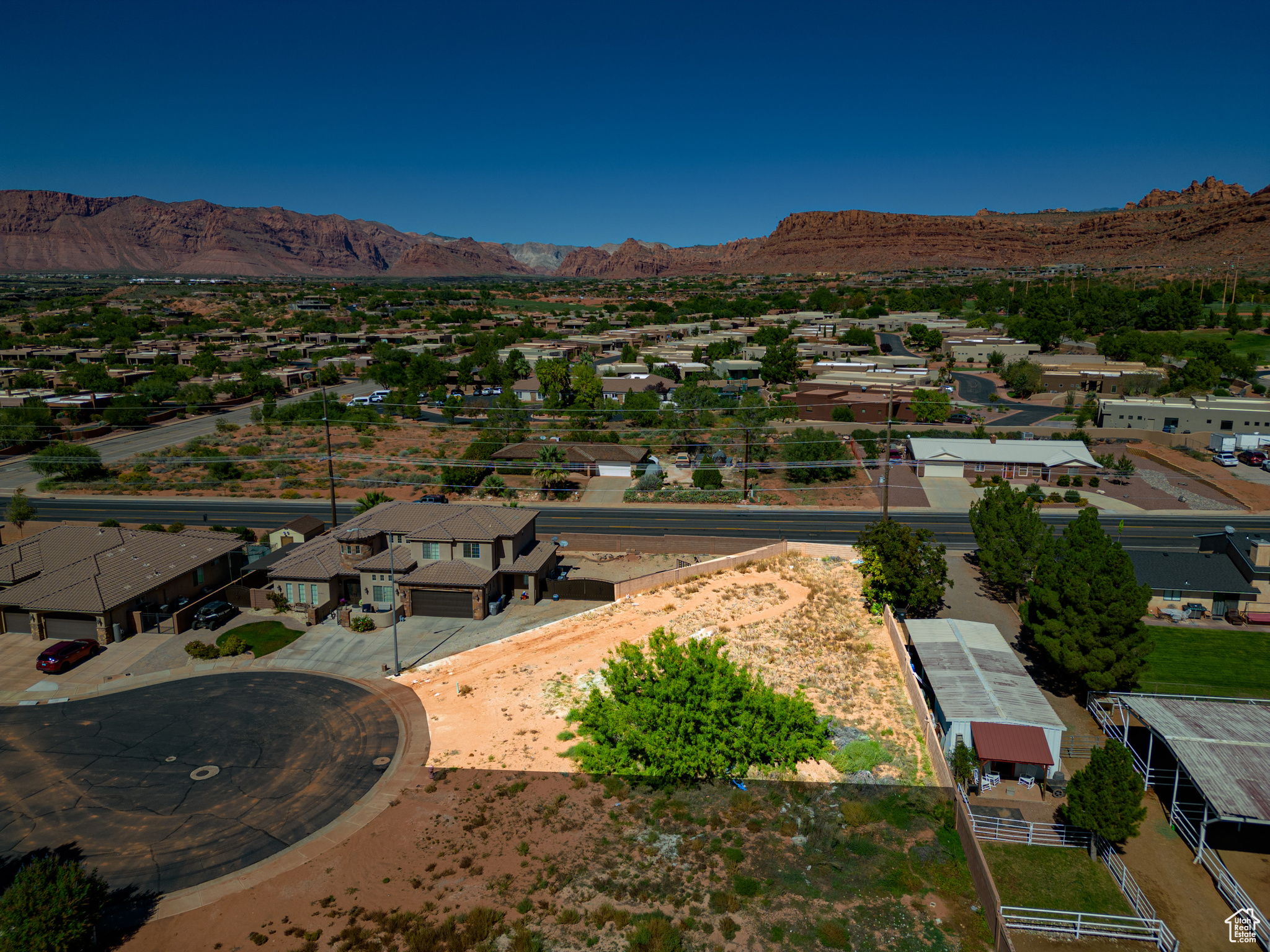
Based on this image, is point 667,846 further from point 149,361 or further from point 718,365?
point 149,361

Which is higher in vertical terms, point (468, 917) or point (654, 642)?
point (654, 642)

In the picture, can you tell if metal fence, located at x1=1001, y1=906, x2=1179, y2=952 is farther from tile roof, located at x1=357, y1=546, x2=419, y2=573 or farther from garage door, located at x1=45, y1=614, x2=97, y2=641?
garage door, located at x1=45, y1=614, x2=97, y2=641

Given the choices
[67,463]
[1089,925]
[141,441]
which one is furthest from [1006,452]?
[141,441]

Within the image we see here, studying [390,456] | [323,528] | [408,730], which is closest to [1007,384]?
[390,456]

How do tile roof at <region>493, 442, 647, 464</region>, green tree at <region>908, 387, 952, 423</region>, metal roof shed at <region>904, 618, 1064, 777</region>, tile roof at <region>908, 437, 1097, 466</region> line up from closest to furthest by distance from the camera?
metal roof shed at <region>904, 618, 1064, 777</region>
tile roof at <region>908, 437, 1097, 466</region>
tile roof at <region>493, 442, 647, 464</region>
green tree at <region>908, 387, 952, 423</region>

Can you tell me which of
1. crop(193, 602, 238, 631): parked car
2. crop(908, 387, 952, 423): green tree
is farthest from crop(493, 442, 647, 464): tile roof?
crop(908, 387, 952, 423): green tree

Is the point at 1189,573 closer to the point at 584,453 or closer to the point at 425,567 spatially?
the point at 425,567
